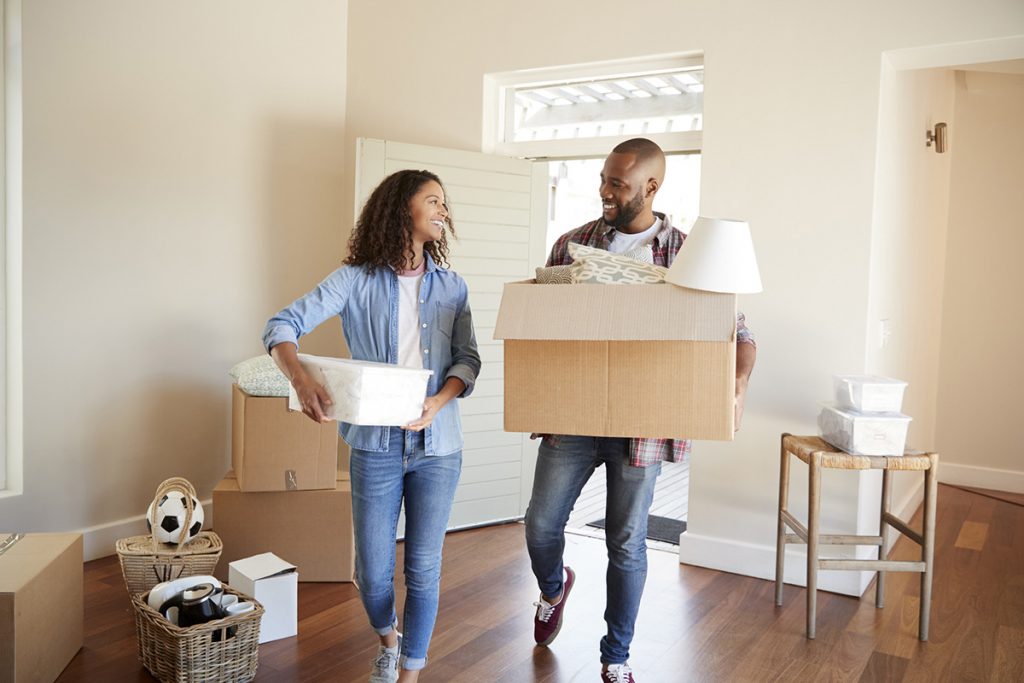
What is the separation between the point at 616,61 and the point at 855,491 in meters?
2.01

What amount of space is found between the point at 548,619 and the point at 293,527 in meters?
1.08

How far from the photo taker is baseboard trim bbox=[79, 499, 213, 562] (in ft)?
10.8

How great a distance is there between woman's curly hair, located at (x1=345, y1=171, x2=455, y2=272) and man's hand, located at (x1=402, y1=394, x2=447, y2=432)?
1.12ft

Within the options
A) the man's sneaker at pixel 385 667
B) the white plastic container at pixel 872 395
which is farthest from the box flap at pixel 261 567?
the white plastic container at pixel 872 395

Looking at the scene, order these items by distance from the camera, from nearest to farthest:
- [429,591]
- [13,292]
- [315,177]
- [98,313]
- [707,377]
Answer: [707,377], [429,591], [13,292], [98,313], [315,177]

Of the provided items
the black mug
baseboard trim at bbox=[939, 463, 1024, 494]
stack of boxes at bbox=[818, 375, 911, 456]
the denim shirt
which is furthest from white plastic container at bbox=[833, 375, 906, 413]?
baseboard trim at bbox=[939, 463, 1024, 494]

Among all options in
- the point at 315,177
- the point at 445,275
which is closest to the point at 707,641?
the point at 445,275

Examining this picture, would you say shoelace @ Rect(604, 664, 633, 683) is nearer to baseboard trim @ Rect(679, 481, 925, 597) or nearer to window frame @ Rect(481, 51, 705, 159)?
baseboard trim @ Rect(679, 481, 925, 597)

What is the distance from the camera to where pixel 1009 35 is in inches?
111

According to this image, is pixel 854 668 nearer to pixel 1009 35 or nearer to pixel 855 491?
pixel 855 491

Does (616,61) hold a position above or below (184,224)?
above

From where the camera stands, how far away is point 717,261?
174 centimetres

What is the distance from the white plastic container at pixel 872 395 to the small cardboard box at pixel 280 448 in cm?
182

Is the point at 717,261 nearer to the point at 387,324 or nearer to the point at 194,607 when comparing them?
the point at 387,324
